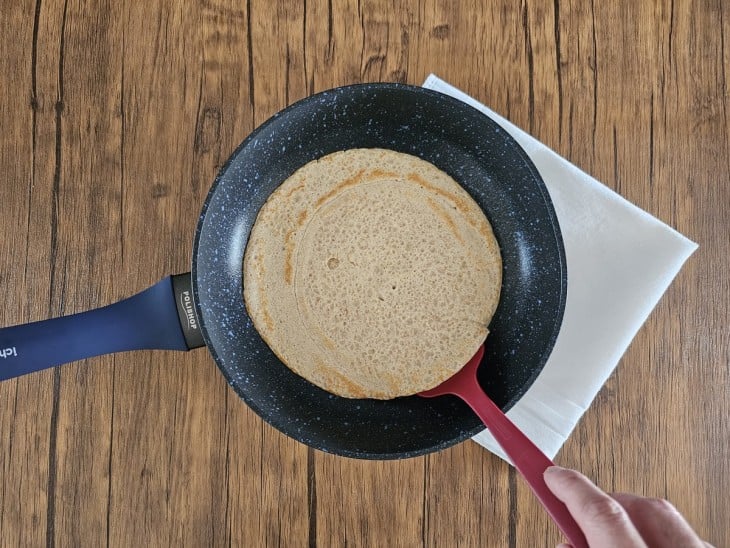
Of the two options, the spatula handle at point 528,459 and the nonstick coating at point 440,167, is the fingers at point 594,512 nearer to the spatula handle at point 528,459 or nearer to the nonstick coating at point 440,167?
the spatula handle at point 528,459

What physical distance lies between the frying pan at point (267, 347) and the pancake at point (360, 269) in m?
0.02

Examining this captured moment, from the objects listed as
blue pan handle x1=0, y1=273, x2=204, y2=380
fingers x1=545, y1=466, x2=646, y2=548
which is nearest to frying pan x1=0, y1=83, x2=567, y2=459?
blue pan handle x1=0, y1=273, x2=204, y2=380

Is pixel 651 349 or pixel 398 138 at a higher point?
pixel 398 138

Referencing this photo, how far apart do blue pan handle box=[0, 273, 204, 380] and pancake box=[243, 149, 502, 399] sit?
82mm

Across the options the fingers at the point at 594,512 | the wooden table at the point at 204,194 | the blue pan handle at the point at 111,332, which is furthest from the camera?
the wooden table at the point at 204,194

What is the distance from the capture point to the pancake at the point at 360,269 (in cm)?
67

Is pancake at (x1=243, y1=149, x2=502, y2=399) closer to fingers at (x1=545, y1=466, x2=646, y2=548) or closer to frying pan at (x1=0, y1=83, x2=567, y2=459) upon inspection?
frying pan at (x1=0, y1=83, x2=567, y2=459)

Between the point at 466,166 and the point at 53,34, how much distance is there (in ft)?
1.70

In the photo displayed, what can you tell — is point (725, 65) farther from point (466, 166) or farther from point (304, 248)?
point (304, 248)

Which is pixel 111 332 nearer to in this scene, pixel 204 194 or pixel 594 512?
pixel 204 194

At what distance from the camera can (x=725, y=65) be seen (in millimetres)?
713

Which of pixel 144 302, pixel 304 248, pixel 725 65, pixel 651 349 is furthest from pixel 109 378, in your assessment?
pixel 725 65

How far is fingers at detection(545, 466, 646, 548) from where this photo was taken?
419mm

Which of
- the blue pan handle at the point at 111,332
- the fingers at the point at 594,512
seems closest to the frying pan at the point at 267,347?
the blue pan handle at the point at 111,332
